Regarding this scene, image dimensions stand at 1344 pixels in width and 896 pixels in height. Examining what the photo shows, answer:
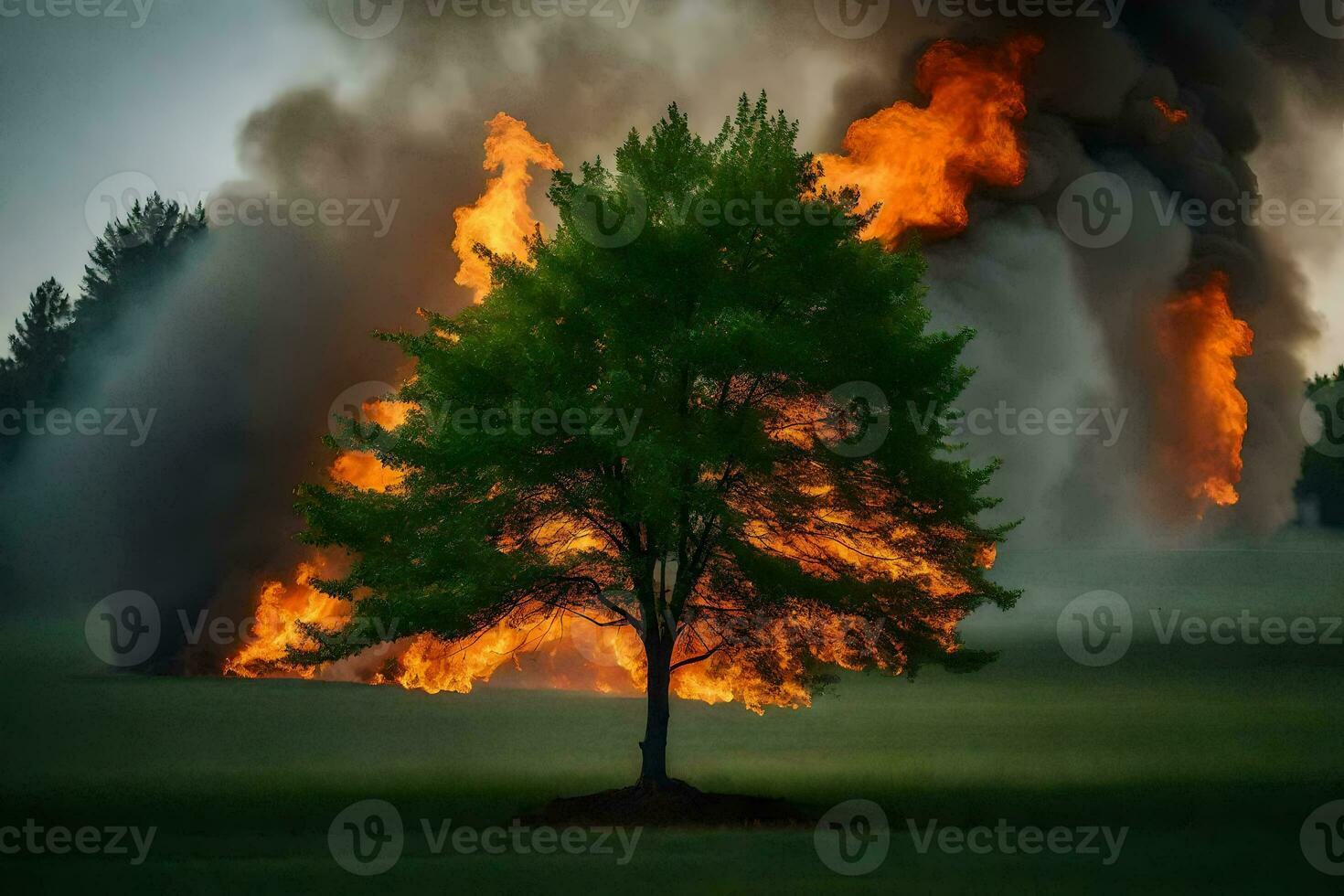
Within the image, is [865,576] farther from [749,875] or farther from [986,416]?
[986,416]

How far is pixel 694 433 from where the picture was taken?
867 inches

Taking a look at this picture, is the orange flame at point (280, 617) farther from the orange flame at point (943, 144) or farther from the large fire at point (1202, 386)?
the large fire at point (1202, 386)

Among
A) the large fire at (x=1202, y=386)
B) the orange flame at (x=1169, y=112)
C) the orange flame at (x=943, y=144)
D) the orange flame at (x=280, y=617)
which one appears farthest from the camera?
the orange flame at (x=1169, y=112)

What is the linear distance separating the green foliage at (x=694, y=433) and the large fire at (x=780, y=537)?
0.19 meters

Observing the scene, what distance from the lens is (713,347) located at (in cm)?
2158

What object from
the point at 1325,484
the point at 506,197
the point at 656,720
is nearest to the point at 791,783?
the point at 656,720

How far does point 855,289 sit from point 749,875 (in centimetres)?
1019

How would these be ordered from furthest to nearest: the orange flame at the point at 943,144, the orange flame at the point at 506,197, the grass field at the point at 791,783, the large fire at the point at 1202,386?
the large fire at the point at 1202,386 < the orange flame at the point at 943,144 < the orange flame at the point at 506,197 < the grass field at the point at 791,783

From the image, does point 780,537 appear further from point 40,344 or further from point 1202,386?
point 40,344

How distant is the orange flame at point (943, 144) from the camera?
1832 inches

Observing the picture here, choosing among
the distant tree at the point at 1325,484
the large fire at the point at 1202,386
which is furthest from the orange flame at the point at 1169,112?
the distant tree at the point at 1325,484

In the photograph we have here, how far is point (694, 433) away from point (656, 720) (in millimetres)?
5246

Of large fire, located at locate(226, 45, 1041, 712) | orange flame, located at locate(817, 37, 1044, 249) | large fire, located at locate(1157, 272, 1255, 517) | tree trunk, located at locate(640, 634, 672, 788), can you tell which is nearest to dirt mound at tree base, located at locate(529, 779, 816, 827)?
tree trunk, located at locate(640, 634, 672, 788)

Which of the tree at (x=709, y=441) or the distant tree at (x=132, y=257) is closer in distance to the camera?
the tree at (x=709, y=441)
